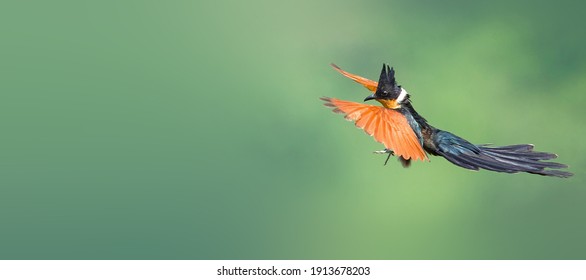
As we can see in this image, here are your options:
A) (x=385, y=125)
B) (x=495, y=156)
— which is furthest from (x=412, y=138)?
(x=495, y=156)

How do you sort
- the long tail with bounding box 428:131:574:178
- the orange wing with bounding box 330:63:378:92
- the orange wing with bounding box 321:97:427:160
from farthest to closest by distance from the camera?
the orange wing with bounding box 330:63:378:92 < the long tail with bounding box 428:131:574:178 < the orange wing with bounding box 321:97:427:160

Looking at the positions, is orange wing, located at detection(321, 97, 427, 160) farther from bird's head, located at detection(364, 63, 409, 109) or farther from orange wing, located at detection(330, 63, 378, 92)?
orange wing, located at detection(330, 63, 378, 92)

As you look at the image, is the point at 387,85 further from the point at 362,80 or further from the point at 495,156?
the point at 495,156

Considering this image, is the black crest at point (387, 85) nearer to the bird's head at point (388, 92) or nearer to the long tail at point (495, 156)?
the bird's head at point (388, 92)

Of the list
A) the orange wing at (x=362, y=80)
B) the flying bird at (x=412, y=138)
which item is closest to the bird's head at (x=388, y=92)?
the flying bird at (x=412, y=138)

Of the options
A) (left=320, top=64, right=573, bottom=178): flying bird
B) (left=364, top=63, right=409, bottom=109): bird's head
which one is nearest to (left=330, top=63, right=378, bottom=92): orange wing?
(left=320, top=64, right=573, bottom=178): flying bird
